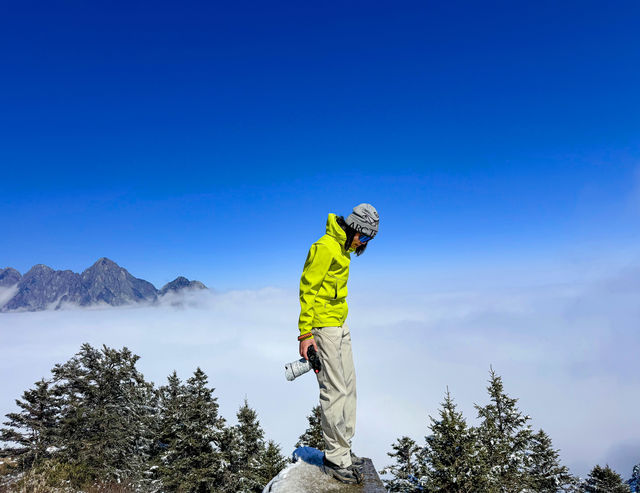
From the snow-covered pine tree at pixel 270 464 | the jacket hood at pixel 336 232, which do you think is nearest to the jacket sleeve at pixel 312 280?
the jacket hood at pixel 336 232

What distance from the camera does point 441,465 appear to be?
619 inches

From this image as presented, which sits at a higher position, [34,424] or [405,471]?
[34,424]

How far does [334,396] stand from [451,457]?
14288 millimetres

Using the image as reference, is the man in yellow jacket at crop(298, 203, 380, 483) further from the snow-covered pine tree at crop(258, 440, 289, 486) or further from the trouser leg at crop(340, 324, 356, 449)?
the snow-covered pine tree at crop(258, 440, 289, 486)

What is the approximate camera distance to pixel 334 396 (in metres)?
5.49

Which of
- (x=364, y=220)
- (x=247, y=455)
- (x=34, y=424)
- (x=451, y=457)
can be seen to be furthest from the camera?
(x=34, y=424)

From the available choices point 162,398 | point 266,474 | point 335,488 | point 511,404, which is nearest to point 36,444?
point 162,398

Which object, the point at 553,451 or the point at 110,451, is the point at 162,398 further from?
the point at 553,451

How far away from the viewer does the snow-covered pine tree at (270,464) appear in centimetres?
2308

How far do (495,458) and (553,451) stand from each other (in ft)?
30.3

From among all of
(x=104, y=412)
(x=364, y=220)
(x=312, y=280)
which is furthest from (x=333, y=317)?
(x=104, y=412)

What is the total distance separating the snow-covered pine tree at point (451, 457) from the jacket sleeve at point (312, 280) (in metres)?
13.9

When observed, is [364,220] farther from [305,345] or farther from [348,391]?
[348,391]

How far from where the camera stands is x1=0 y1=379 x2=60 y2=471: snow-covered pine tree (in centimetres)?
2659
